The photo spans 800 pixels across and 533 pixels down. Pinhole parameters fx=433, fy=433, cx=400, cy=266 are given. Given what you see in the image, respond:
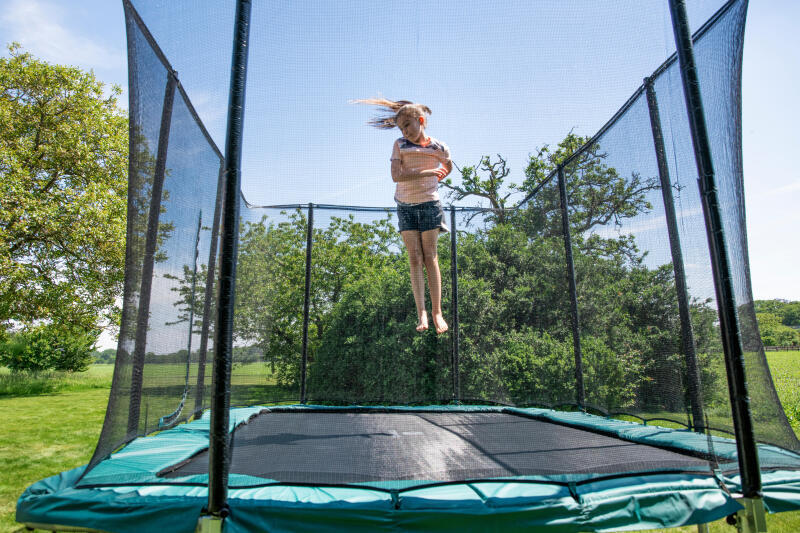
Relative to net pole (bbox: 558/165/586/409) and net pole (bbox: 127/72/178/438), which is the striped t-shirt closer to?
net pole (bbox: 127/72/178/438)

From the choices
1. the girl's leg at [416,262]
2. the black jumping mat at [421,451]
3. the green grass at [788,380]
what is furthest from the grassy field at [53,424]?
the girl's leg at [416,262]

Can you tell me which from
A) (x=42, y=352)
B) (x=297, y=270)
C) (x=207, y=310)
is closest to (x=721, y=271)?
(x=207, y=310)

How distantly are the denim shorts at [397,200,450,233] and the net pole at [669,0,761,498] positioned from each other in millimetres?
1028

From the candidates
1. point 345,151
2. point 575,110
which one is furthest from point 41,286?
point 575,110

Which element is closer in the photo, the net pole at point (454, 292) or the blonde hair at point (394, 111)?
the blonde hair at point (394, 111)

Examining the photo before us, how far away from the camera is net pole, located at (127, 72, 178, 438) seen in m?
1.58

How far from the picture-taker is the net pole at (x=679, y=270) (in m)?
1.78

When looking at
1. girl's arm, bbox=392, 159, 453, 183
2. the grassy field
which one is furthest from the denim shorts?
the grassy field

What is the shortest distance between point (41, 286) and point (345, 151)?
5813 mm

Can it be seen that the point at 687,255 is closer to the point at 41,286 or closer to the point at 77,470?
the point at 77,470

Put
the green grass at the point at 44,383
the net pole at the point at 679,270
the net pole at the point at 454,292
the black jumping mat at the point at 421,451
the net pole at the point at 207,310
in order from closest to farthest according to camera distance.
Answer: the black jumping mat at the point at 421,451, the net pole at the point at 679,270, the net pole at the point at 207,310, the net pole at the point at 454,292, the green grass at the point at 44,383

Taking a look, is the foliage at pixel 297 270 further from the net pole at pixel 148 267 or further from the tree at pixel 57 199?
the tree at pixel 57 199

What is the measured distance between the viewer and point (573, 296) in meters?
3.00

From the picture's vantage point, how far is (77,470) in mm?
1269
